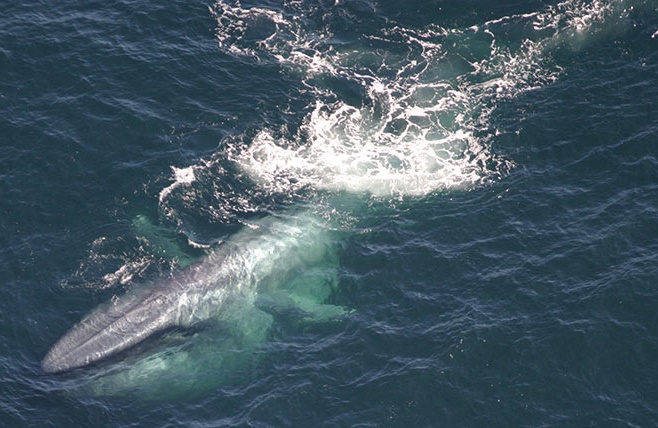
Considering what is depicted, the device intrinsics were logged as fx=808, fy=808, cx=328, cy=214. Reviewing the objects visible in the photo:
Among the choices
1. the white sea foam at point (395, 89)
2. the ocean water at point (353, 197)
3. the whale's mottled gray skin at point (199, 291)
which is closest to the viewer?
the ocean water at point (353, 197)

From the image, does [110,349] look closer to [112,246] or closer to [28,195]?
[112,246]

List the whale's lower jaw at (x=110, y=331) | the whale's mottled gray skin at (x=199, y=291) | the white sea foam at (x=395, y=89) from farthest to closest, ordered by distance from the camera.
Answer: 1. the white sea foam at (x=395, y=89)
2. the whale's mottled gray skin at (x=199, y=291)
3. the whale's lower jaw at (x=110, y=331)

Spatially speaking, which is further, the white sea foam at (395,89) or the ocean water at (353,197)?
the white sea foam at (395,89)

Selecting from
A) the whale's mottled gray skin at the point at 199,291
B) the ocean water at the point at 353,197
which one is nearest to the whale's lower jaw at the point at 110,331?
the whale's mottled gray skin at the point at 199,291

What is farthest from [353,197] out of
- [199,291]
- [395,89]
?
[199,291]

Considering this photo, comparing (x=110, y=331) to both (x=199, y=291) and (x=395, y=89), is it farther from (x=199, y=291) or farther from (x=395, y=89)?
(x=395, y=89)

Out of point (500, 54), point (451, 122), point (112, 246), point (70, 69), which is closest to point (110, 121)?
point (70, 69)

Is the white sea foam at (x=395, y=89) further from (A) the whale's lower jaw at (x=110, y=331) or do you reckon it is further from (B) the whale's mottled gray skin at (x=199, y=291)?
(A) the whale's lower jaw at (x=110, y=331)
